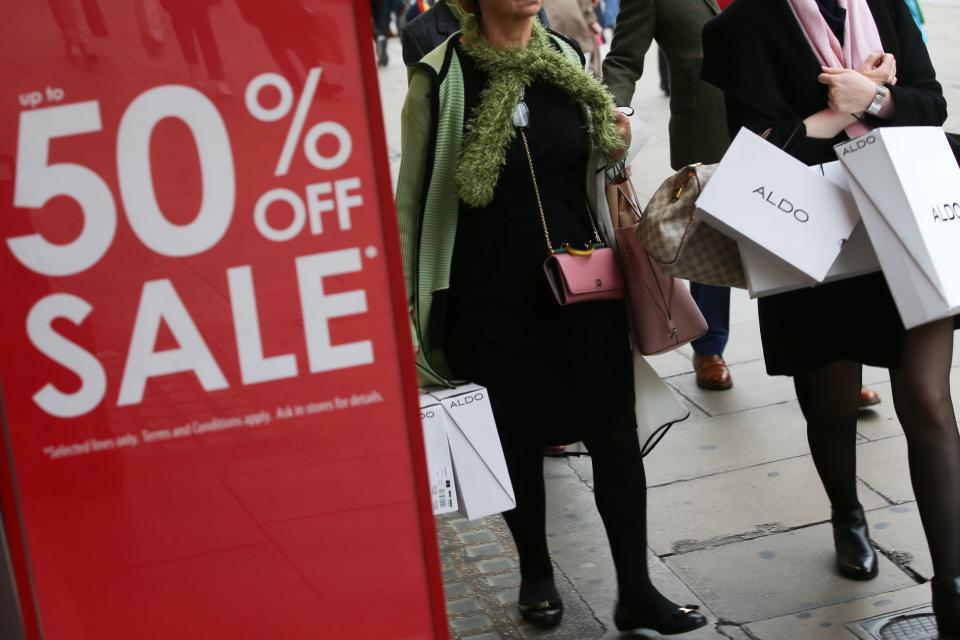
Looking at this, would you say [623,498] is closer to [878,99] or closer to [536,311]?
[536,311]

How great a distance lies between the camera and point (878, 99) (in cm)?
339

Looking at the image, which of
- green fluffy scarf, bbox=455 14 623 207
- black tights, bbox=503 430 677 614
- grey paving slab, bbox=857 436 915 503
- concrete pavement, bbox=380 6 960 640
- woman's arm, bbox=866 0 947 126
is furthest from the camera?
grey paving slab, bbox=857 436 915 503

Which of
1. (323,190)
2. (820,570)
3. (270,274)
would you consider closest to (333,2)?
(323,190)

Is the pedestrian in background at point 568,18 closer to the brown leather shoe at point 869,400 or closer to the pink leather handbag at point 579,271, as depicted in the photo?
the brown leather shoe at point 869,400

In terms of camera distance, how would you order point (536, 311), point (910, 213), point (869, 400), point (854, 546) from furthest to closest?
point (869, 400) → point (854, 546) → point (536, 311) → point (910, 213)

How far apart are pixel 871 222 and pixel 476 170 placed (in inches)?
39.9

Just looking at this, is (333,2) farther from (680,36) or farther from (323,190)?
(680,36)

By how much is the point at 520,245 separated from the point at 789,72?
0.90 m

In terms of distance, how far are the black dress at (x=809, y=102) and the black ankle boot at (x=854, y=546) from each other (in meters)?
0.57

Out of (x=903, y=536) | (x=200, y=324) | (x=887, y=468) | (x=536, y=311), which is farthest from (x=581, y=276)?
(x=887, y=468)

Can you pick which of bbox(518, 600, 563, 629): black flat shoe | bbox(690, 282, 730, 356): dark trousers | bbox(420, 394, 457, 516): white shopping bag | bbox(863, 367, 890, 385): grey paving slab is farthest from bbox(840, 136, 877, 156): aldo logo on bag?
bbox(863, 367, 890, 385): grey paving slab

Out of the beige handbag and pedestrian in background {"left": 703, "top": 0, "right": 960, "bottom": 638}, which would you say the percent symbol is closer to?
the beige handbag

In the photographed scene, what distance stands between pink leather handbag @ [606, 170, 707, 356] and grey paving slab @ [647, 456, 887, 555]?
986mm

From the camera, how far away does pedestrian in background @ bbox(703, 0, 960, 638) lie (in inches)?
A: 132
